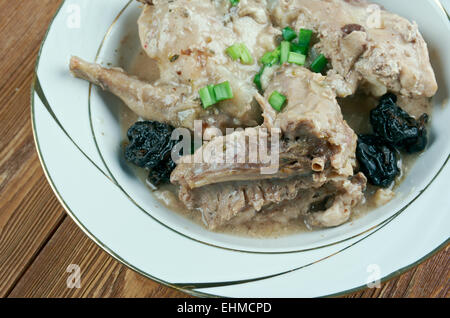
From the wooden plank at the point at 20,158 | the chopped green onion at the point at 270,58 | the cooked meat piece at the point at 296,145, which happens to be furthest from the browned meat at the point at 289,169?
the wooden plank at the point at 20,158

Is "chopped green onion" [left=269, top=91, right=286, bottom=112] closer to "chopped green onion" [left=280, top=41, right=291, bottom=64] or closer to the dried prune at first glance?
"chopped green onion" [left=280, top=41, right=291, bottom=64]

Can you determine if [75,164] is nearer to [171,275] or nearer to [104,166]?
[104,166]

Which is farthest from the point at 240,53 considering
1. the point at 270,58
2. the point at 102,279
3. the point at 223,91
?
the point at 102,279

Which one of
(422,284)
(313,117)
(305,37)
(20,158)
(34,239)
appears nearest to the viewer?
(313,117)

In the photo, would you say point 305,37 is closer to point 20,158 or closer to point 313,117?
point 313,117

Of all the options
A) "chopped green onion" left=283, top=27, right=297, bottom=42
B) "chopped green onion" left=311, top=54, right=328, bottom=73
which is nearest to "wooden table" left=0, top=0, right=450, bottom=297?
"chopped green onion" left=311, top=54, right=328, bottom=73

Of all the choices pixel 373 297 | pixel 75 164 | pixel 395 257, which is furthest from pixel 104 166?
pixel 373 297
